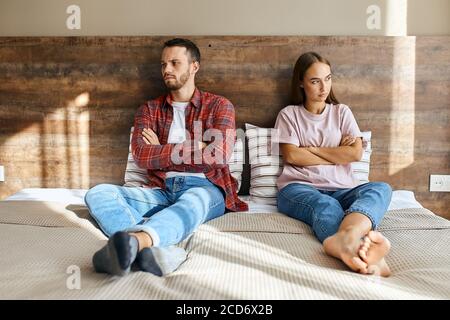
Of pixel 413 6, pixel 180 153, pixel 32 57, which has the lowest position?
pixel 180 153

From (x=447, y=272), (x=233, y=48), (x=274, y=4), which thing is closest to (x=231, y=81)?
(x=233, y=48)

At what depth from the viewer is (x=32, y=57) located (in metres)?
2.35

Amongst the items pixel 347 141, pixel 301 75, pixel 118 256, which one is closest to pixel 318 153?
pixel 347 141

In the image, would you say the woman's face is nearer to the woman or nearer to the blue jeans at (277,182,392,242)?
the woman

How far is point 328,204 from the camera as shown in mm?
1552

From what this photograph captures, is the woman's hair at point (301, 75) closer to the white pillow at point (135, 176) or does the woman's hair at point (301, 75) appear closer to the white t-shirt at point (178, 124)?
the white t-shirt at point (178, 124)

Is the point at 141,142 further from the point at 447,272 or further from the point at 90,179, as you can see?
the point at 447,272

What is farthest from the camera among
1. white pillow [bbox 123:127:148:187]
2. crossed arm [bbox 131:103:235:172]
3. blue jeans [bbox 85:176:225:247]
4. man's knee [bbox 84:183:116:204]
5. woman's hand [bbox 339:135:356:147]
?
white pillow [bbox 123:127:148:187]

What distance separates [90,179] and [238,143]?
87 centimetres

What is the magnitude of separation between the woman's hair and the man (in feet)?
1.26

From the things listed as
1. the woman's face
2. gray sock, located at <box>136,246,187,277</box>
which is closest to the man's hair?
the woman's face

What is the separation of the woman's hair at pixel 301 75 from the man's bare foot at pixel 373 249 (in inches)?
44.1

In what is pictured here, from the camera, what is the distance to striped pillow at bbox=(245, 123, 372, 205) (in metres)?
2.08

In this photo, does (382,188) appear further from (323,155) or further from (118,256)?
(118,256)
